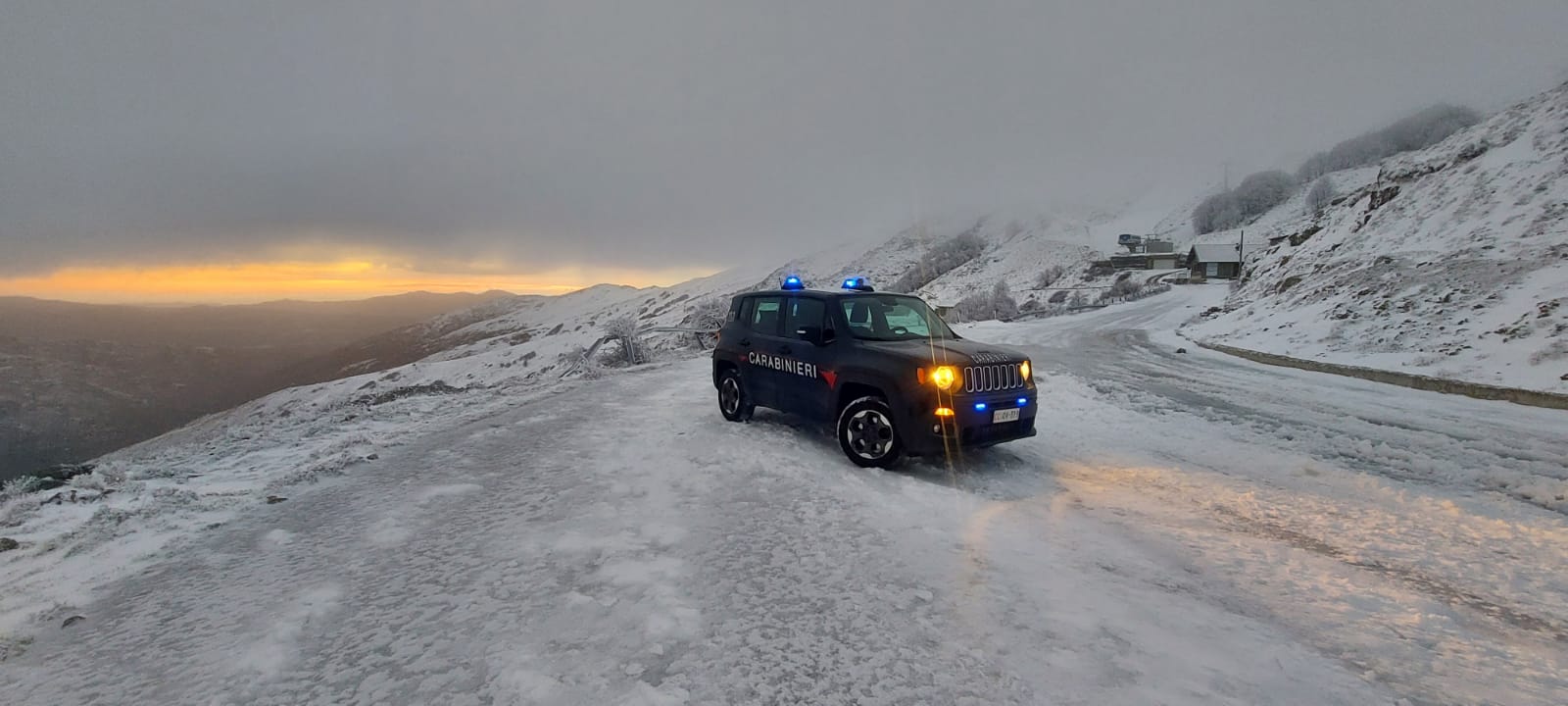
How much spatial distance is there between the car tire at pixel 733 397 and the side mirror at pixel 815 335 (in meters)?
1.71

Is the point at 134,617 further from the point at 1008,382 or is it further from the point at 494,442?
the point at 1008,382

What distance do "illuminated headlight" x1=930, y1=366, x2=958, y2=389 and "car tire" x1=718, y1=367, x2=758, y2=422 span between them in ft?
10.3

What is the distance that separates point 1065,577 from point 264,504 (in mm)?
6395

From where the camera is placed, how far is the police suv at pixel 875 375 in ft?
19.4

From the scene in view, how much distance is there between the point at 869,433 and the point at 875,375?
65 cm

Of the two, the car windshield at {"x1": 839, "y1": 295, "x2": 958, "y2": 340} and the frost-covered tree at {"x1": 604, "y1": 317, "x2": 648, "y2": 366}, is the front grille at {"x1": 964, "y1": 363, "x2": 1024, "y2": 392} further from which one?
the frost-covered tree at {"x1": 604, "y1": 317, "x2": 648, "y2": 366}

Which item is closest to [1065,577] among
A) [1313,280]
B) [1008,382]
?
[1008,382]

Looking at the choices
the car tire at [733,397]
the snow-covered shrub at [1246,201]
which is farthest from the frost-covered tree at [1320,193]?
the car tire at [733,397]

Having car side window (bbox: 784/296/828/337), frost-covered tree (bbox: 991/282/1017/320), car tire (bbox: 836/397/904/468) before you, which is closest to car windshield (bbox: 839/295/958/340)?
car side window (bbox: 784/296/828/337)

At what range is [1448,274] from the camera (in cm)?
1424

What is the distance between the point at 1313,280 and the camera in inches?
757

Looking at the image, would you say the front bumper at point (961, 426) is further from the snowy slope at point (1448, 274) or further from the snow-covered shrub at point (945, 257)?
the snow-covered shrub at point (945, 257)

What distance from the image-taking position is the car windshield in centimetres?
704

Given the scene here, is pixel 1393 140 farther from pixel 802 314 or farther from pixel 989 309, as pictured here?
pixel 802 314
